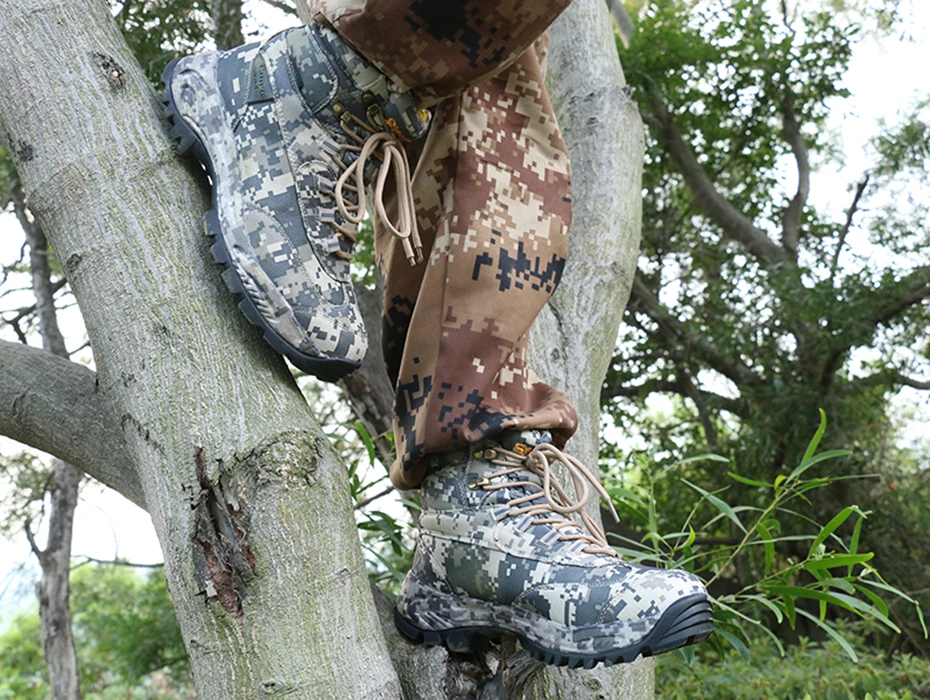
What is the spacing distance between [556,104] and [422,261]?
1121 mm

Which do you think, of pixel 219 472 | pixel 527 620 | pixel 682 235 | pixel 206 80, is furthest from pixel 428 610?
pixel 682 235

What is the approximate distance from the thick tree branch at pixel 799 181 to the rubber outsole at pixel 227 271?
3.13m

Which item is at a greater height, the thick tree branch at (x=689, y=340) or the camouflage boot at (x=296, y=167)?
the thick tree branch at (x=689, y=340)

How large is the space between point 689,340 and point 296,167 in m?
2.56

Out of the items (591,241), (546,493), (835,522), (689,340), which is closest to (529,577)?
(546,493)

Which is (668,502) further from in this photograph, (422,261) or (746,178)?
(422,261)

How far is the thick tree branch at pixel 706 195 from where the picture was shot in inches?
144

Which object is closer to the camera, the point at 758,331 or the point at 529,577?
the point at 529,577

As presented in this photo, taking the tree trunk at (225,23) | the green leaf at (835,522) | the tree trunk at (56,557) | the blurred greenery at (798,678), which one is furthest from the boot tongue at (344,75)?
→ the tree trunk at (56,557)

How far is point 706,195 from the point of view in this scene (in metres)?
3.78

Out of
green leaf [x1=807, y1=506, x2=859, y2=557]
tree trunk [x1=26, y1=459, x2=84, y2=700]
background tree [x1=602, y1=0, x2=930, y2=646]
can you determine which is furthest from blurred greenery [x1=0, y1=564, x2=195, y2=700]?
green leaf [x1=807, y1=506, x2=859, y2=557]

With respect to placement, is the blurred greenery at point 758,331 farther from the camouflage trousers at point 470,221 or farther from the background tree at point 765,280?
the camouflage trousers at point 470,221

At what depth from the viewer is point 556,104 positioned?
2.19 metres

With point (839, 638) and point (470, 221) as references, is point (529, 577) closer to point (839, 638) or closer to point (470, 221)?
point (470, 221)
